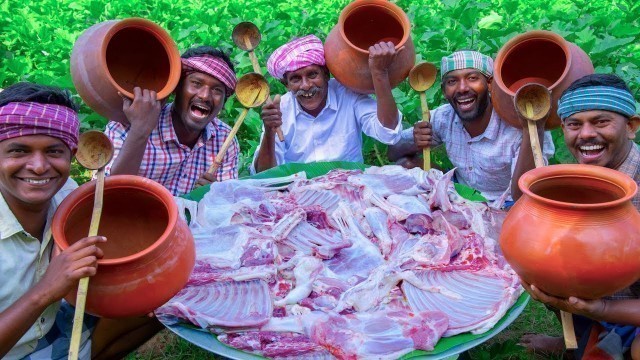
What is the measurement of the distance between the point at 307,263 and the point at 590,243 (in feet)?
3.77

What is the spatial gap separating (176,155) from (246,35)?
955mm

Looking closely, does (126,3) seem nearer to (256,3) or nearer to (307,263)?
(256,3)

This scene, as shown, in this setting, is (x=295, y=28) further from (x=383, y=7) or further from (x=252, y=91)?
(x=252, y=91)

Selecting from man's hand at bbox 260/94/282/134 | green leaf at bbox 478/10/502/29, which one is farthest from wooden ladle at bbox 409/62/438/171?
green leaf at bbox 478/10/502/29

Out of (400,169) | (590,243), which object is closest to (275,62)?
(400,169)

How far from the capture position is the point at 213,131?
12.5 ft

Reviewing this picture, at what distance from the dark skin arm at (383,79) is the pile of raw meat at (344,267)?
1.46ft

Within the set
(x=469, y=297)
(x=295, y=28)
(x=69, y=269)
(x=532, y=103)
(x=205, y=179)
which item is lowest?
(x=205, y=179)

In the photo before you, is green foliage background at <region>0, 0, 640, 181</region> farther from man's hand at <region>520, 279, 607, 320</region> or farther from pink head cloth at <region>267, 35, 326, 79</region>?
man's hand at <region>520, 279, 607, 320</region>

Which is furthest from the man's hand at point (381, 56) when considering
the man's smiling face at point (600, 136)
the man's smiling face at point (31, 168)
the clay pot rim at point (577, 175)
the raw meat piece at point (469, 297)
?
the man's smiling face at point (31, 168)

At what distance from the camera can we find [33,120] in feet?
7.28

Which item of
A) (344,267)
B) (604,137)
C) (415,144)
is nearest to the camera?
(604,137)

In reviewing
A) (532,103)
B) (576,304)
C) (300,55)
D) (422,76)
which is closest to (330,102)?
(300,55)

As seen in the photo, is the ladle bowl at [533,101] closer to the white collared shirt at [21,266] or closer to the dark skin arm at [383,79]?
the dark skin arm at [383,79]
